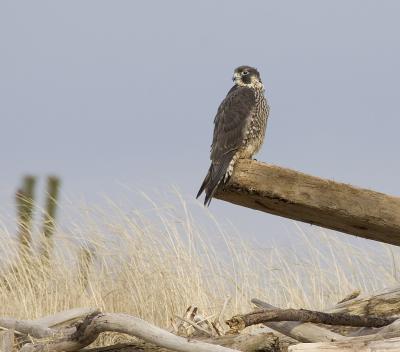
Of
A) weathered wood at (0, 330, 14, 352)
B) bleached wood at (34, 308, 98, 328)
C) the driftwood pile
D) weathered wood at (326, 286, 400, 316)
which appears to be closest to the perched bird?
the driftwood pile

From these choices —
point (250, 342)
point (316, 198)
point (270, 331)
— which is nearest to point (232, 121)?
point (316, 198)

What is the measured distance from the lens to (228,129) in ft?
23.2

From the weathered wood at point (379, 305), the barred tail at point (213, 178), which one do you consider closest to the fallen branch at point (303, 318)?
the weathered wood at point (379, 305)

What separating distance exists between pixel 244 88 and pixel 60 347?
2.74 meters

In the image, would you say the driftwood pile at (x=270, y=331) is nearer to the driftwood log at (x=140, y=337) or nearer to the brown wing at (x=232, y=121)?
the driftwood log at (x=140, y=337)

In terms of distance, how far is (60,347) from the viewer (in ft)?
19.6

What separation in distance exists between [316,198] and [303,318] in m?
0.71

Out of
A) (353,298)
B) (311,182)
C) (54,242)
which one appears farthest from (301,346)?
(54,242)

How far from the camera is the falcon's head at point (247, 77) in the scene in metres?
7.85

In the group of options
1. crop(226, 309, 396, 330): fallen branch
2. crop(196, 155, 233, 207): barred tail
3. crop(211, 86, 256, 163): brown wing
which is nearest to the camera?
crop(226, 309, 396, 330): fallen branch

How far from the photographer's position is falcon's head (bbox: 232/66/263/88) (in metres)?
7.85

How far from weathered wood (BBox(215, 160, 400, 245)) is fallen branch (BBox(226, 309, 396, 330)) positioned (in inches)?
21.0

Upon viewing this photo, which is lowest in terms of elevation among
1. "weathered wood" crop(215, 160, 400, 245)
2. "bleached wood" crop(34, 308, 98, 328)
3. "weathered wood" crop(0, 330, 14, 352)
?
"weathered wood" crop(0, 330, 14, 352)

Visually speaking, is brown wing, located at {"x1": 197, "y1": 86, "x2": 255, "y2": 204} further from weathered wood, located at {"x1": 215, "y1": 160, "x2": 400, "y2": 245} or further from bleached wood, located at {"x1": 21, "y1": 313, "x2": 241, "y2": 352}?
bleached wood, located at {"x1": 21, "y1": 313, "x2": 241, "y2": 352}
